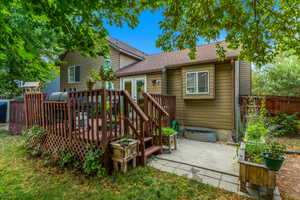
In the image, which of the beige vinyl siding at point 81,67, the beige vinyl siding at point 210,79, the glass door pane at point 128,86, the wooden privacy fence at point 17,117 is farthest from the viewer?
the beige vinyl siding at point 81,67

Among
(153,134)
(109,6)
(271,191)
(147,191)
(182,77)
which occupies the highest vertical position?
(109,6)

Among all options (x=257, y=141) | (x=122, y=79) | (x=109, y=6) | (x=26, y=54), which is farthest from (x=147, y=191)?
(x=122, y=79)

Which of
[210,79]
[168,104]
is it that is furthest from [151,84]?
[210,79]

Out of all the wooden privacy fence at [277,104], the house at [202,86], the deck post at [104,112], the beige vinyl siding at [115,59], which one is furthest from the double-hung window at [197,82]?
the beige vinyl siding at [115,59]

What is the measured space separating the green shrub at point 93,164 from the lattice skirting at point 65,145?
11.4 inches

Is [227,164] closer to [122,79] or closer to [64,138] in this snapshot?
[64,138]

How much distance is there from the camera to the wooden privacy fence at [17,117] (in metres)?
7.15

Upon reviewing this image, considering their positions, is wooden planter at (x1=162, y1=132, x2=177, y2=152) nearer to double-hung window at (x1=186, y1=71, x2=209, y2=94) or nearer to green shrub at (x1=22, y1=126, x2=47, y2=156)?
double-hung window at (x1=186, y1=71, x2=209, y2=94)

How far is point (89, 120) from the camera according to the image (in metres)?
4.23

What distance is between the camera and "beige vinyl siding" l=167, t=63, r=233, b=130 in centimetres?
653

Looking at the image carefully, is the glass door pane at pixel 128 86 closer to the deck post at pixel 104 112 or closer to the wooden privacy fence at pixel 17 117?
the wooden privacy fence at pixel 17 117

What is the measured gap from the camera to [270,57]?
427 cm

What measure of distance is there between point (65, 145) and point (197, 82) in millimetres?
5897

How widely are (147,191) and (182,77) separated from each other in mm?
5806
